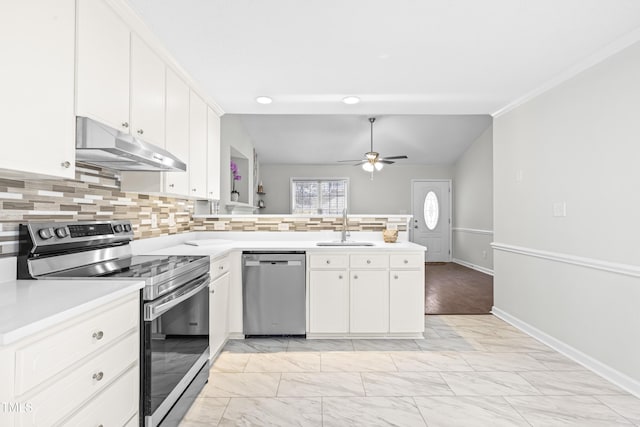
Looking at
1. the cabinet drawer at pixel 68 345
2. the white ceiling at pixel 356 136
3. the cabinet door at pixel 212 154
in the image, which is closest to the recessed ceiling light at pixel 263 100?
the cabinet door at pixel 212 154

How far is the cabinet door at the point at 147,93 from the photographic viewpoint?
2.08m

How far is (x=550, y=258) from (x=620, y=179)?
0.92m

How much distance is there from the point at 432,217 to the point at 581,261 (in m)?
5.97

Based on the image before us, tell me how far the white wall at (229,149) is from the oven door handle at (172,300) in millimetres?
2934

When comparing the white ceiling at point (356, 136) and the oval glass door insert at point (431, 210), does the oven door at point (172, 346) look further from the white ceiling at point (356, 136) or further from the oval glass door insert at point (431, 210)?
the oval glass door insert at point (431, 210)

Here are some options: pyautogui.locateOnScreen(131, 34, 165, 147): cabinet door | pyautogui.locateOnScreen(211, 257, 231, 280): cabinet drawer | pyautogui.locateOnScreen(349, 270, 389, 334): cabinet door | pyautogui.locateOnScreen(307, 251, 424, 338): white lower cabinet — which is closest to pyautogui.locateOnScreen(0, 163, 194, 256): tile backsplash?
pyautogui.locateOnScreen(131, 34, 165, 147): cabinet door

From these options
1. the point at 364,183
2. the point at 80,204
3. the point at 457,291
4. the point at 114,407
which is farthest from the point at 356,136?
the point at 114,407

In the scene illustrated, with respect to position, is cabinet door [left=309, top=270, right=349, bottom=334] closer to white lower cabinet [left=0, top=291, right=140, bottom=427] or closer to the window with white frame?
white lower cabinet [left=0, top=291, right=140, bottom=427]

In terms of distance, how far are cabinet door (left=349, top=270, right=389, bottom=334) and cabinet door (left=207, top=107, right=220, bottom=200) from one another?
1.58 metres

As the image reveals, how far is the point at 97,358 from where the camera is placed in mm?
1296

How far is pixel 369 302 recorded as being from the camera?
3250mm

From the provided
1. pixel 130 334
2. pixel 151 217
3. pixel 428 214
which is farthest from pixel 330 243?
pixel 428 214

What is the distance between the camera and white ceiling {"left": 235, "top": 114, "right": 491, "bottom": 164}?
679 cm

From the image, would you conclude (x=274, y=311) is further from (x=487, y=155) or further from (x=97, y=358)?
(x=487, y=155)
